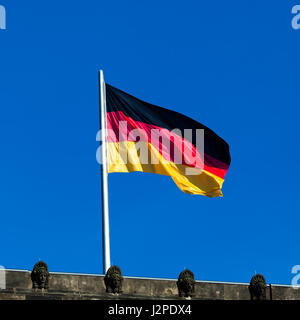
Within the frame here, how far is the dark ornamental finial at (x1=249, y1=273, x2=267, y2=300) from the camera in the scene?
1554 inches

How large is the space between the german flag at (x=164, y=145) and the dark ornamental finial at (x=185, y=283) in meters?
4.99

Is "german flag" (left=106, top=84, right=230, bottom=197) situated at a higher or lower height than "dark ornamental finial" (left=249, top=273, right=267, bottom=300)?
higher

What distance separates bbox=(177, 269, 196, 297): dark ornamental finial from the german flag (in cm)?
A: 499

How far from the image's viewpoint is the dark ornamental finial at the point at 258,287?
3947 centimetres

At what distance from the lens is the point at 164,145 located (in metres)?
43.2

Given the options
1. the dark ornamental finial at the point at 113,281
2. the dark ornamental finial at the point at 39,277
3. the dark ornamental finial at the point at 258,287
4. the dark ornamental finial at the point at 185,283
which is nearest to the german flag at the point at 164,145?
the dark ornamental finial at the point at 258,287

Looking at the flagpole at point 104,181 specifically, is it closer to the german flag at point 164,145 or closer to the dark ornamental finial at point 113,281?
the german flag at point 164,145

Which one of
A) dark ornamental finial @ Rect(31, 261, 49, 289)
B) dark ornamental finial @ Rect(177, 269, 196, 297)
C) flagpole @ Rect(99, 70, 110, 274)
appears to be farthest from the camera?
flagpole @ Rect(99, 70, 110, 274)

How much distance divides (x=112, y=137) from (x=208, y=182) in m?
4.34

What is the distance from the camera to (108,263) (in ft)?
129

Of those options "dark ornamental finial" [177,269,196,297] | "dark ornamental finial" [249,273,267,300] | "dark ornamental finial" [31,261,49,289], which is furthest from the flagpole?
"dark ornamental finial" [249,273,267,300]

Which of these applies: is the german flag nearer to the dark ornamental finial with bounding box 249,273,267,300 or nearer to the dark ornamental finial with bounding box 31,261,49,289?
the dark ornamental finial with bounding box 249,273,267,300
